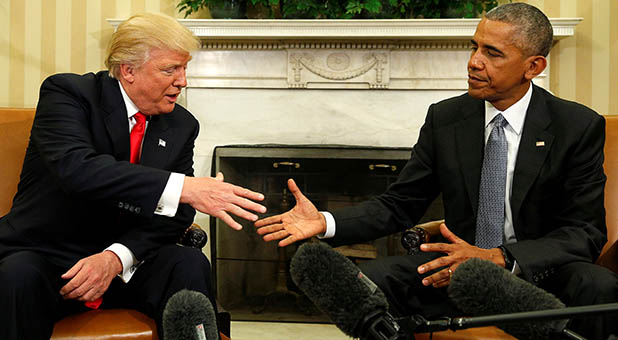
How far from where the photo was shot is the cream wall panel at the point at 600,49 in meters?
3.33

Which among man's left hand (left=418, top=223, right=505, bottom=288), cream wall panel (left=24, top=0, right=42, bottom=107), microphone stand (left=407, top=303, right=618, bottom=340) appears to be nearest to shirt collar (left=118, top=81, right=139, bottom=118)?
man's left hand (left=418, top=223, right=505, bottom=288)

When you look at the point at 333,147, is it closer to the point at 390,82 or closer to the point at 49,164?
the point at 390,82

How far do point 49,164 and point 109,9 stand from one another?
199 centimetres

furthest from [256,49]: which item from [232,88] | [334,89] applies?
[334,89]

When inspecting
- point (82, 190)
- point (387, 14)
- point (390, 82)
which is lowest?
point (82, 190)

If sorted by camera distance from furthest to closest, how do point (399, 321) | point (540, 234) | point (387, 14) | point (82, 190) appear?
point (387, 14)
point (540, 234)
point (82, 190)
point (399, 321)

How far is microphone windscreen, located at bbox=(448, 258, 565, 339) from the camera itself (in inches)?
31.4

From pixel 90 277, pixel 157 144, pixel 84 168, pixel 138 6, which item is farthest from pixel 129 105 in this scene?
pixel 138 6

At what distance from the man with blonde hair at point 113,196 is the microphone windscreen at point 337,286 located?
0.76 meters

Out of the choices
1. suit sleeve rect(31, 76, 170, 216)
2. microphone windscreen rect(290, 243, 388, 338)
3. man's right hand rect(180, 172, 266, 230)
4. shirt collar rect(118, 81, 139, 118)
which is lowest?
microphone windscreen rect(290, 243, 388, 338)

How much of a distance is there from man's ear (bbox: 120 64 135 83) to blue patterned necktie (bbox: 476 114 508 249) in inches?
45.3

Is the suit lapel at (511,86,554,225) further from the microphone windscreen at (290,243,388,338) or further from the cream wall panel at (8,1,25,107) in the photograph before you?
the cream wall panel at (8,1,25,107)

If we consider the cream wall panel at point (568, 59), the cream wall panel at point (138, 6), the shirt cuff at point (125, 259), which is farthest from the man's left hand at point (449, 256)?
the cream wall panel at point (138, 6)

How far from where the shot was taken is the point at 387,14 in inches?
128
